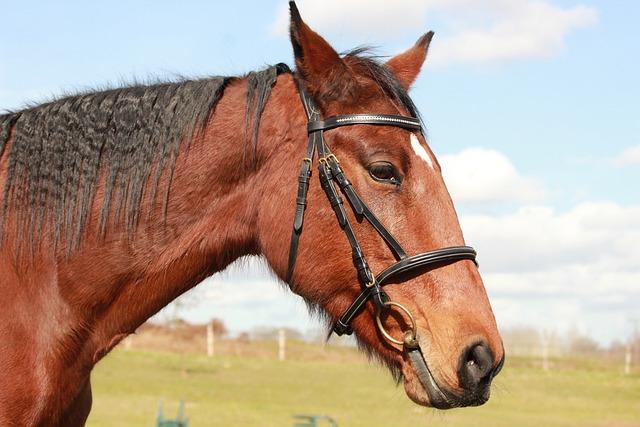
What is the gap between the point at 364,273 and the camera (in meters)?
3.56

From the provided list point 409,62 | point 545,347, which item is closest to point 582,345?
point 545,347

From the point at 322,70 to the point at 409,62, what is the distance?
82 cm

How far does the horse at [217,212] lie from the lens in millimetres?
3570

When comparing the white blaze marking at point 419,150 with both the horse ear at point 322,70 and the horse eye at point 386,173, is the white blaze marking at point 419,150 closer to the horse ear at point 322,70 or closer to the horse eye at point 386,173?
the horse eye at point 386,173

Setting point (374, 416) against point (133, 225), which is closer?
point (133, 225)

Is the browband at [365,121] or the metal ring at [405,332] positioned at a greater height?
the browband at [365,121]

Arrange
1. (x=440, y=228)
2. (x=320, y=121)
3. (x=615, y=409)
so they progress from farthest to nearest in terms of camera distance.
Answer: (x=615, y=409) < (x=320, y=121) < (x=440, y=228)

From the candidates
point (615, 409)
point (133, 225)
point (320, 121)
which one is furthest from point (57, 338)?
point (615, 409)

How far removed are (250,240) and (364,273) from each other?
0.63 metres

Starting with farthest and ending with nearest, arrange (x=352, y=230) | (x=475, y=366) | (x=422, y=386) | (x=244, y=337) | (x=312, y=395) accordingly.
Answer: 1. (x=244, y=337)
2. (x=312, y=395)
3. (x=352, y=230)
4. (x=422, y=386)
5. (x=475, y=366)

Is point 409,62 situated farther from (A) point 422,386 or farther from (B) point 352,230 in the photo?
(A) point 422,386

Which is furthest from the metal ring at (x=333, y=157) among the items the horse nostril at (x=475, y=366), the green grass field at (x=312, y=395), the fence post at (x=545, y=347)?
the fence post at (x=545, y=347)

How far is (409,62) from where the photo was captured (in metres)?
4.44

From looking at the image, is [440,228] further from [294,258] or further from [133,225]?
[133,225]
